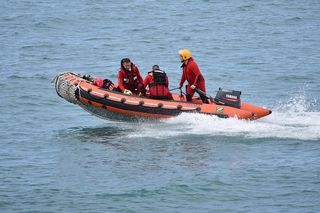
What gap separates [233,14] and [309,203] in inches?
949

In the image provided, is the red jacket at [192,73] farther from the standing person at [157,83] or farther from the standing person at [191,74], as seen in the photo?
the standing person at [157,83]

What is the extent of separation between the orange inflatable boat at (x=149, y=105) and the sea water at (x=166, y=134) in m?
0.23

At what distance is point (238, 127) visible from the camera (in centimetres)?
1756

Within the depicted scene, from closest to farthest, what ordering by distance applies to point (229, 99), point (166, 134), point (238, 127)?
point (238, 127), point (166, 134), point (229, 99)

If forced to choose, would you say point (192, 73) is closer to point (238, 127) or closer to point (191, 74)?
point (191, 74)

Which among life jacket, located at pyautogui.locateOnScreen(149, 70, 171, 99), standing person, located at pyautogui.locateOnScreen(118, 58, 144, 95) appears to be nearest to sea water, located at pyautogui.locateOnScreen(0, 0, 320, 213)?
life jacket, located at pyautogui.locateOnScreen(149, 70, 171, 99)

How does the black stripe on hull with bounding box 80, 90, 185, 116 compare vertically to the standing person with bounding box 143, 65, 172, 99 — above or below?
below

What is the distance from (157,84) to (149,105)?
0.51 meters

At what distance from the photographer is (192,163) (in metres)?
15.9

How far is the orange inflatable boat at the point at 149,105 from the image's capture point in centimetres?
1788

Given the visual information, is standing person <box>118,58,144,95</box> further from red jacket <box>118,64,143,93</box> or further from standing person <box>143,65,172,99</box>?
standing person <box>143,65,172,99</box>

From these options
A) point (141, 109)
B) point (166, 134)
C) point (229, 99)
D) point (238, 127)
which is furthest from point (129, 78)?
point (238, 127)

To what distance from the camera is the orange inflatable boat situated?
17875mm

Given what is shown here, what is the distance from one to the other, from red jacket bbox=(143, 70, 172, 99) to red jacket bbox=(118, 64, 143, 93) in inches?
13.5
